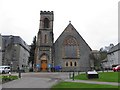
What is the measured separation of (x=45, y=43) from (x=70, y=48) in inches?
265

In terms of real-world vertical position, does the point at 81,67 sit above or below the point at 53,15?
below

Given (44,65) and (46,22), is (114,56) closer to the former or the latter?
(46,22)

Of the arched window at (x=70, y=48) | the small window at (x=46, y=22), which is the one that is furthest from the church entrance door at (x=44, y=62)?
the small window at (x=46, y=22)

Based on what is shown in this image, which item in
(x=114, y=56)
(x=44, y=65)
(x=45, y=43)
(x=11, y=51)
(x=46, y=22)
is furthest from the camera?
(x=114, y=56)

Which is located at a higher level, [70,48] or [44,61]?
[70,48]

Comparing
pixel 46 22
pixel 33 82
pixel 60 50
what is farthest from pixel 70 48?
pixel 33 82

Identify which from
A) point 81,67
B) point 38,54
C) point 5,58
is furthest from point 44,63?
point 5,58

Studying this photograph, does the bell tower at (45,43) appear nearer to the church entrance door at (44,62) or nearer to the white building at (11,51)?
the church entrance door at (44,62)

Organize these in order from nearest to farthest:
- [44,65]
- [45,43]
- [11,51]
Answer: [44,65]
[45,43]
[11,51]

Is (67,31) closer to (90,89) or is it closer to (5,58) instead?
(5,58)

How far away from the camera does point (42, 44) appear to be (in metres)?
65.8

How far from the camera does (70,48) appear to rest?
67.8 metres

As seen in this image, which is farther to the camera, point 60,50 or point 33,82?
point 60,50

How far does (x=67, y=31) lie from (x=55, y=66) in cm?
981
